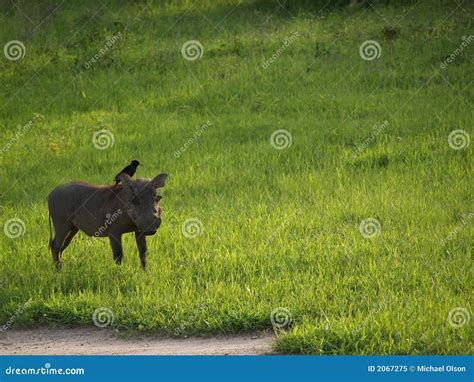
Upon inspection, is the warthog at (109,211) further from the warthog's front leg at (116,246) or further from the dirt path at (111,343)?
the dirt path at (111,343)

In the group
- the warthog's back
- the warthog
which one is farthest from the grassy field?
the warthog's back

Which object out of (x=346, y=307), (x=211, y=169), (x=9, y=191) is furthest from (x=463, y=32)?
(x=346, y=307)

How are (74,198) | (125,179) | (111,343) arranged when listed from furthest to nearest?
(74,198), (125,179), (111,343)

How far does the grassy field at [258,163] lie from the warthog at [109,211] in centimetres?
38

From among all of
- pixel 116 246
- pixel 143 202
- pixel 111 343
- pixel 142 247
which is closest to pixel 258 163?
pixel 142 247

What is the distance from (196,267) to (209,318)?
1.48 m

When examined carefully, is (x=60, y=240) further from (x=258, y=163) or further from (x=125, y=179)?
(x=258, y=163)

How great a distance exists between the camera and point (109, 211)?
1034 centimetres

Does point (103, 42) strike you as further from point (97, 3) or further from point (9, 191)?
point (9, 191)

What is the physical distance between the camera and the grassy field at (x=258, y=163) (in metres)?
9.59

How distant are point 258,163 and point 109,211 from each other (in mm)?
4879

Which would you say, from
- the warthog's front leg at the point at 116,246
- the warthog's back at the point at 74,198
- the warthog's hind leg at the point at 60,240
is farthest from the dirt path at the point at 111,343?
the warthog's back at the point at 74,198

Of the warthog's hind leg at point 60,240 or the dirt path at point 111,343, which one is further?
the warthog's hind leg at point 60,240

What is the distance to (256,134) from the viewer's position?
53.0 ft
